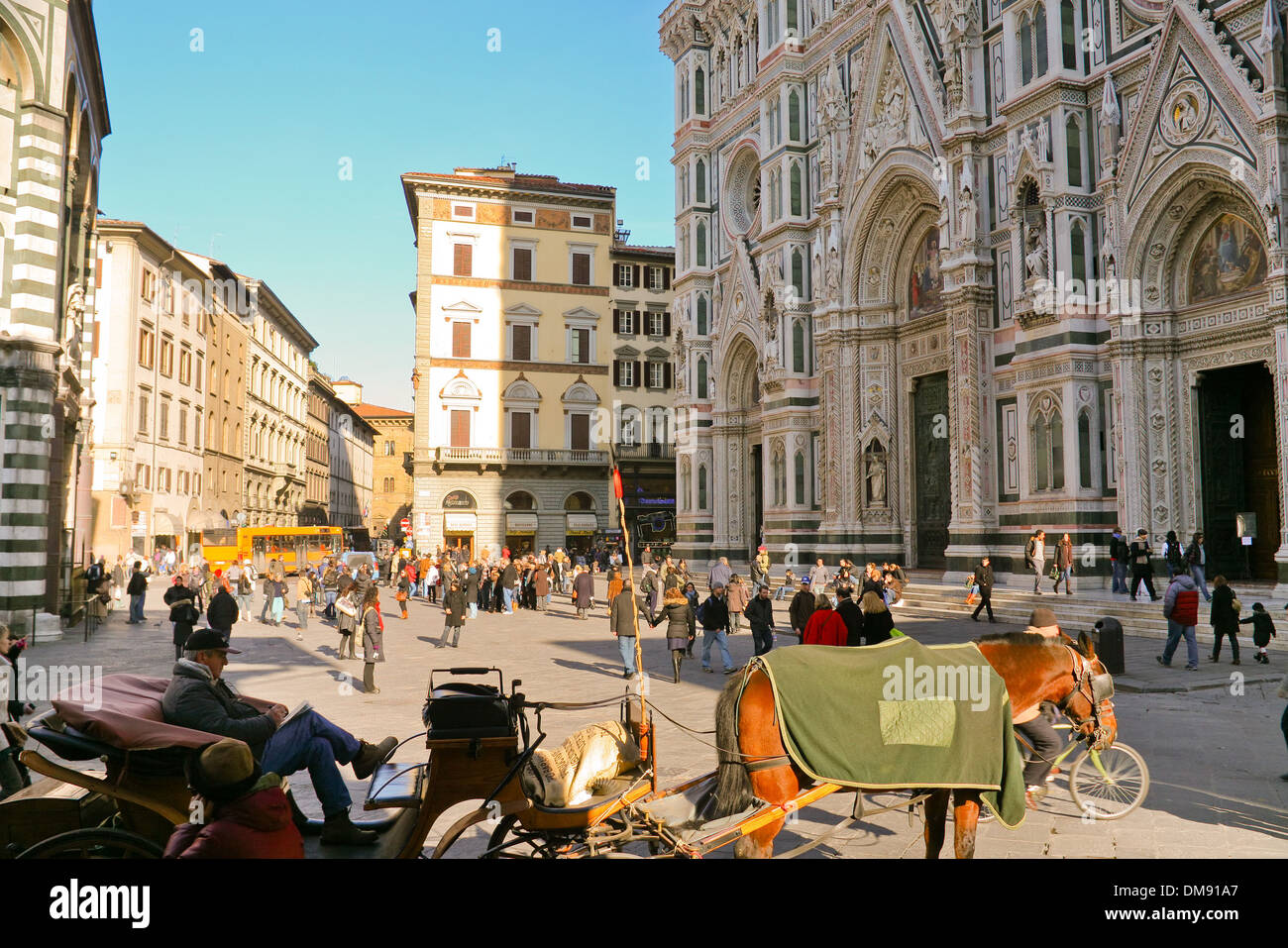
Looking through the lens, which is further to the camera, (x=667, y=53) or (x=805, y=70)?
(x=667, y=53)

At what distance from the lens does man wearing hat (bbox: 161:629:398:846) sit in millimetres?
5281

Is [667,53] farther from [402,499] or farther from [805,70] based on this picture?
[402,499]

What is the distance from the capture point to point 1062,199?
2094cm

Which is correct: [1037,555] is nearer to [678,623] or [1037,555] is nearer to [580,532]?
[678,623]

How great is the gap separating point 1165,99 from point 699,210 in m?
21.1

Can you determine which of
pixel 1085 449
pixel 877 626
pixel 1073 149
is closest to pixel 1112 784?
pixel 877 626

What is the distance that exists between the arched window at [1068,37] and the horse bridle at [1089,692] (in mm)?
19663

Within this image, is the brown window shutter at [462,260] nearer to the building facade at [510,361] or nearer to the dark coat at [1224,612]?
the building facade at [510,361]

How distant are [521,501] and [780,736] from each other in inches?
1814

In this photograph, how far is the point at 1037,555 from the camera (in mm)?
20609

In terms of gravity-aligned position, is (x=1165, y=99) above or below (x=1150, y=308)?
above
